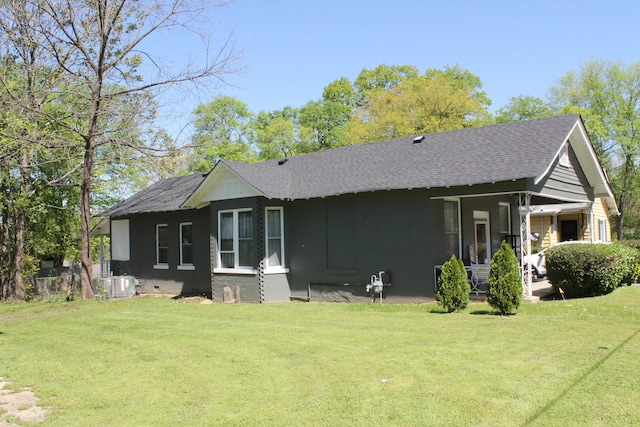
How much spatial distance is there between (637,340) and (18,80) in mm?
20219

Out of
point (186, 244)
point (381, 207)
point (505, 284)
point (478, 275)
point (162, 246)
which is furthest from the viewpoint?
point (162, 246)

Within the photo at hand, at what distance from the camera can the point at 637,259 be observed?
16.5 meters

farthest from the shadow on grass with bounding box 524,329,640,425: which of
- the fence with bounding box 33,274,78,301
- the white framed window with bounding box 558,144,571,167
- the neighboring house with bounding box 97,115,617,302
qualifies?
Answer: the fence with bounding box 33,274,78,301

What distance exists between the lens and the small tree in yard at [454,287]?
11852mm

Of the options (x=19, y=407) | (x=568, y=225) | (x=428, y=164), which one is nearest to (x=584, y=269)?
(x=428, y=164)

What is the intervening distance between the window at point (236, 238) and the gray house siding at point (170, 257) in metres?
2.18

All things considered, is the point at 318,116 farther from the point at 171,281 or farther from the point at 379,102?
the point at 171,281

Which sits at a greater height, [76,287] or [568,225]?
[568,225]

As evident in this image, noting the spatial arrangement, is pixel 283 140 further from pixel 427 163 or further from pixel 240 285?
pixel 427 163

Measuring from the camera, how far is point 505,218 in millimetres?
18547

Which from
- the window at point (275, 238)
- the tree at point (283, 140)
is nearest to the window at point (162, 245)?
the window at point (275, 238)

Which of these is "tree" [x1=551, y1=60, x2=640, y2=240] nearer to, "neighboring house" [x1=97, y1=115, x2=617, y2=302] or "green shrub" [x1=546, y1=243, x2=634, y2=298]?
"neighboring house" [x1=97, y1=115, x2=617, y2=302]

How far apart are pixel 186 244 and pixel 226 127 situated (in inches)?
1220

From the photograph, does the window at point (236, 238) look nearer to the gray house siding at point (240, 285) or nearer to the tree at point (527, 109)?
the gray house siding at point (240, 285)
